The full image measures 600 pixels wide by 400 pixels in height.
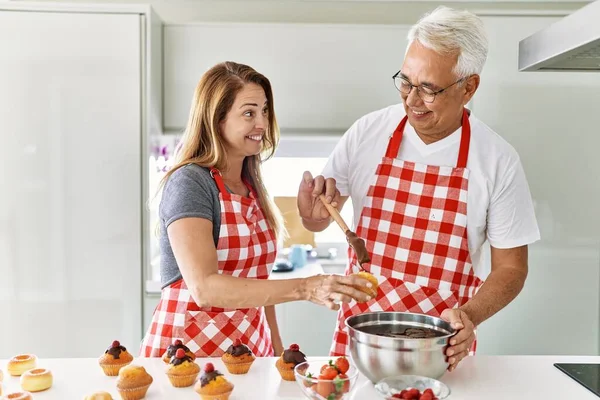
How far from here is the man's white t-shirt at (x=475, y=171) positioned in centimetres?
176

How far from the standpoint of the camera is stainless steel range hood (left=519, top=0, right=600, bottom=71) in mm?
1207

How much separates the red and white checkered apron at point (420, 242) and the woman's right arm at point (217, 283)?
42 centimetres

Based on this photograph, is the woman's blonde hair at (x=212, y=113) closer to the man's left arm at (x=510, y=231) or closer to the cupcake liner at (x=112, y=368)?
the cupcake liner at (x=112, y=368)

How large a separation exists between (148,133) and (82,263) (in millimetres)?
616

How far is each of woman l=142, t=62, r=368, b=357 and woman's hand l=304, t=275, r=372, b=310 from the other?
32 mm

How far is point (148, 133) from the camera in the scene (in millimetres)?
2605

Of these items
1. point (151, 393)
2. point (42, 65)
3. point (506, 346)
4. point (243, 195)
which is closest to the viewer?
point (151, 393)

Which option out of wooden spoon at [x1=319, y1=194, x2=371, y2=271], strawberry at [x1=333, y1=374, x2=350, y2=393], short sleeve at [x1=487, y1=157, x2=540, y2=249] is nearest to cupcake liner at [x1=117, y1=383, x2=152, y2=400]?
strawberry at [x1=333, y1=374, x2=350, y2=393]

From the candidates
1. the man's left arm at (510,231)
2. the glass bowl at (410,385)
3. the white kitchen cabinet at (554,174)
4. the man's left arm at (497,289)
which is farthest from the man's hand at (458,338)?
the white kitchen cabinet at (554,174)

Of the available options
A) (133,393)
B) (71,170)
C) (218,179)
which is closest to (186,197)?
(218,179)

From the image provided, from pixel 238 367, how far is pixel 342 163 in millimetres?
805

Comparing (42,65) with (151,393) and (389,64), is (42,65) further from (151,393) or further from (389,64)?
(151,393)

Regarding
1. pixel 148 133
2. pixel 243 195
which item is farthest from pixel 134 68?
pixel 243 195

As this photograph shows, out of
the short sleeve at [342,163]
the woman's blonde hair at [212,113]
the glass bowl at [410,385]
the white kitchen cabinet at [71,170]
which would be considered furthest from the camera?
the white kitchen cabinet at [71,170]
